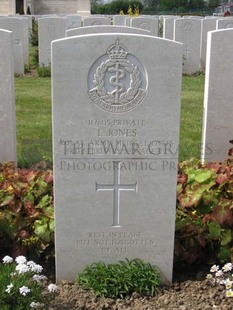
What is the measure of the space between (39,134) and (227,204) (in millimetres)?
3792

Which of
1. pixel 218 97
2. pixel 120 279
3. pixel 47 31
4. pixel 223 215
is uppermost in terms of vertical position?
pixel 47 31

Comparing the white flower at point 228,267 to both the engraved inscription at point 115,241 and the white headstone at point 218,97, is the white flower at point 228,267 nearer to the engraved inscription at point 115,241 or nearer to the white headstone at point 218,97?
the engraved inscription at point 115,241

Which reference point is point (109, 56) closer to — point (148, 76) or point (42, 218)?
point (148, 76)

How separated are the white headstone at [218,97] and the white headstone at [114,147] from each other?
2349 mm

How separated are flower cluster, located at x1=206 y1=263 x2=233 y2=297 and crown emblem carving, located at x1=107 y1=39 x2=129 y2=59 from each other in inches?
57.0

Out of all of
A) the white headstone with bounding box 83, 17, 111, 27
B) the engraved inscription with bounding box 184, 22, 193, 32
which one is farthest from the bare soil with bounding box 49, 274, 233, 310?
the white headstone with bounding box 83, 17, 111, 27

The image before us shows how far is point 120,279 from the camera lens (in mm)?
3330

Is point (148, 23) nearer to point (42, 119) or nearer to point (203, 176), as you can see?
point (42, 119)

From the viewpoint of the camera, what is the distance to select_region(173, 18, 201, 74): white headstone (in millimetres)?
12375

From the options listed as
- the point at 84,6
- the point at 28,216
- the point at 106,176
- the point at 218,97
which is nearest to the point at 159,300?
the point at 106,176

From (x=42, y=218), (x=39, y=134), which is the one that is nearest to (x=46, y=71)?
(x=39, y=134)

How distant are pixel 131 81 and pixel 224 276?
140 cm

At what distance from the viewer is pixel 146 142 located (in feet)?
10.8

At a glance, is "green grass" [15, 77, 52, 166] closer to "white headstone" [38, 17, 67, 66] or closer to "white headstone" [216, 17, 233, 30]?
"white headstone" [38, 17, 67, 66]
